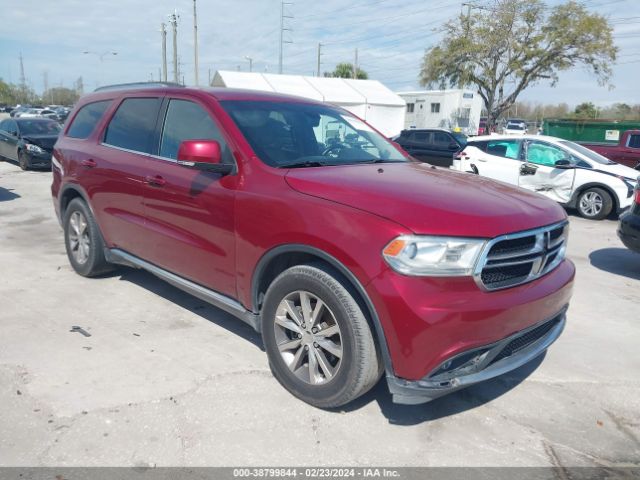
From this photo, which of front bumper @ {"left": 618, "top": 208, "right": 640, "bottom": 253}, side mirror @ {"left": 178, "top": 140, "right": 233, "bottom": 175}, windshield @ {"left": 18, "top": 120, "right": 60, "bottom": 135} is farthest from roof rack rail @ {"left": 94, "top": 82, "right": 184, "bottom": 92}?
windshield @ {"left": 18, "top": 120, "right": 60, "bottom": 135}

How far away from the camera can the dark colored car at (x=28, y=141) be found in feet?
47.5

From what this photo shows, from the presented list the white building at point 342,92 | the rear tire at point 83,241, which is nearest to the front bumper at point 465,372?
the rear tire at point 83,241

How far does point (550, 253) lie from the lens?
3.11 metres

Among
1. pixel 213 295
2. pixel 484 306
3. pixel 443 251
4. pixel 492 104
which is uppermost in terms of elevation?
pixel 492 104

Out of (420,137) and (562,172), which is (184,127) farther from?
(420,137)

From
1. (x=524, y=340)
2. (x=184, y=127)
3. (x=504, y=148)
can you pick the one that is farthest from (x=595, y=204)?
(x=184, y=127)

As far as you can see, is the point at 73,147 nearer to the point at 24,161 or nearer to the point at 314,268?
the point at 314,268

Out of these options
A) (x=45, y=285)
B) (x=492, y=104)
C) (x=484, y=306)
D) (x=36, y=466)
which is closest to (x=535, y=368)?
(x=484, y=306)

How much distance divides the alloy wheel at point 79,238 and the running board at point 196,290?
18.7 inches

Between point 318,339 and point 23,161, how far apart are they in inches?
576

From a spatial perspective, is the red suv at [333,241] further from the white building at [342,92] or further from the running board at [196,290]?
the white building at [342,92]

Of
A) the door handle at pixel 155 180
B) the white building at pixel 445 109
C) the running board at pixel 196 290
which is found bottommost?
the running board at pixel 196 290

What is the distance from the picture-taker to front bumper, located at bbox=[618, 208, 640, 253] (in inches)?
233

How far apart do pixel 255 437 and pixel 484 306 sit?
1.41 metres
